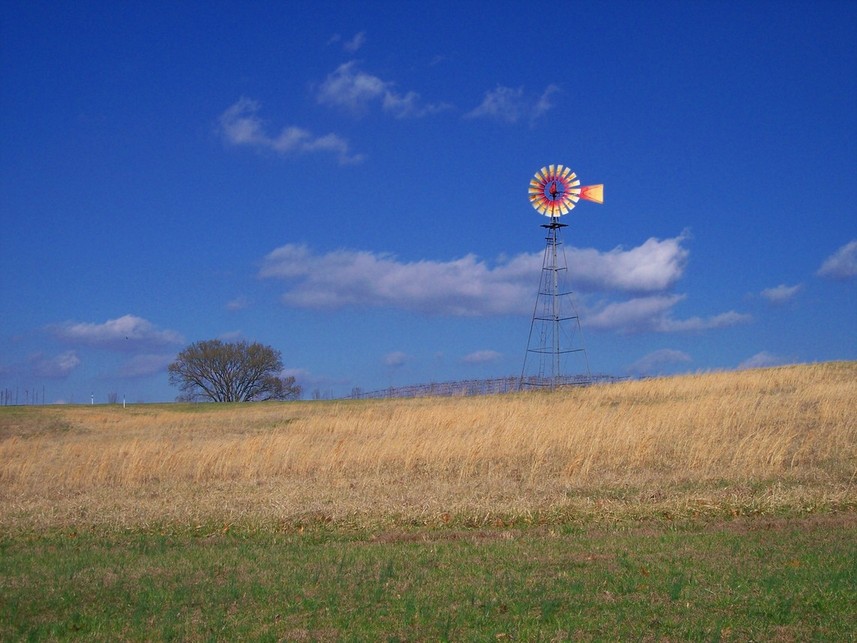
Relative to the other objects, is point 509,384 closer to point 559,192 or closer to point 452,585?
point 559,192

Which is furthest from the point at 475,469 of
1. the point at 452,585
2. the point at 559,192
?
the point at 559,192

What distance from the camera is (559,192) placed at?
3731cm

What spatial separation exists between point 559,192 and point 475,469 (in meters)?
22.4

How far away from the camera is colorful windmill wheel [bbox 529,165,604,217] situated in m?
37.0

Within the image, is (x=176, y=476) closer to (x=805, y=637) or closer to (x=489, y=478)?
(x=489, y=478)

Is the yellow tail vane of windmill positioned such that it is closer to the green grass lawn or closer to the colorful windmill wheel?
the colorful windmill wheel

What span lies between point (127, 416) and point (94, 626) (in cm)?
3650

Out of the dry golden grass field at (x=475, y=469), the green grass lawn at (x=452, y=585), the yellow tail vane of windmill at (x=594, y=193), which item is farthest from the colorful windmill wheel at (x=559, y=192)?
the green grass lawn at (x=452, y=585)

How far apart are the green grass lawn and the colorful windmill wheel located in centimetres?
2700

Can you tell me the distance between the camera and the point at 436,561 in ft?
30.4

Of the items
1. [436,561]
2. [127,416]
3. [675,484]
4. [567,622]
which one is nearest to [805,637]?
[567,622]

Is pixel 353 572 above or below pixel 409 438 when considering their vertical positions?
below

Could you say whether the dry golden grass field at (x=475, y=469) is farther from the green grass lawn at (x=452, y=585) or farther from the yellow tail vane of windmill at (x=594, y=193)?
the yellow tail vane of windmill at (x=594, y=193)

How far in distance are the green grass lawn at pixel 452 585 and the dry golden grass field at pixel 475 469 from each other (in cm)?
127
